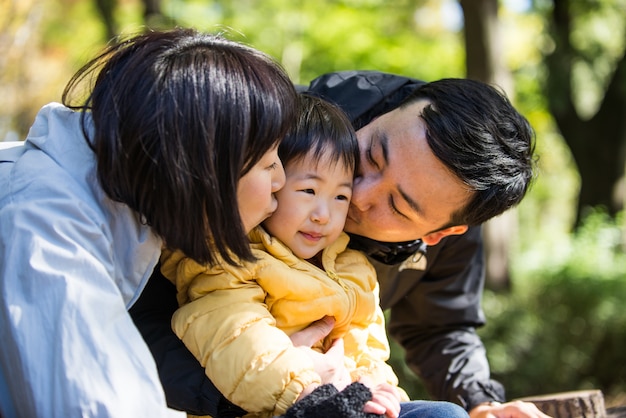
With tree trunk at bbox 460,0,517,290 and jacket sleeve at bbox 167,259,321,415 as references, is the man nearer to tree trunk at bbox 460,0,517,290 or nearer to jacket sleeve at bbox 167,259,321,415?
jacket sleeve at bbox 167,259,321,415

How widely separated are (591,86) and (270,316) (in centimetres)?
988

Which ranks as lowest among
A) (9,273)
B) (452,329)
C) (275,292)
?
(452,329)

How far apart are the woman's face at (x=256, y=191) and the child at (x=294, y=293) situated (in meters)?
0.13

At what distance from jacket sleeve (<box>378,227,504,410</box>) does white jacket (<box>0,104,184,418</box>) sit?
1.43m

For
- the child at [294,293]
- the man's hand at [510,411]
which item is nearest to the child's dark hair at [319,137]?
the child at [294,293]

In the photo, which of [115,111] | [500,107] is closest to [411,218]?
[500,107]

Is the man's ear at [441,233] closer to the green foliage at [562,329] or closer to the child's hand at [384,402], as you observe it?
the child's hand at [384,402]

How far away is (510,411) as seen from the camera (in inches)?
104

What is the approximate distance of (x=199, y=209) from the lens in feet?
5.86

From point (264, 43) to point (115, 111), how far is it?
13108 millimetres

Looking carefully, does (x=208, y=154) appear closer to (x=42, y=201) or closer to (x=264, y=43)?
(x=42, y=201)


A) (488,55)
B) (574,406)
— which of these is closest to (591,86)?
(488,55)

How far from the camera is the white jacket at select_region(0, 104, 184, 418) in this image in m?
1.56

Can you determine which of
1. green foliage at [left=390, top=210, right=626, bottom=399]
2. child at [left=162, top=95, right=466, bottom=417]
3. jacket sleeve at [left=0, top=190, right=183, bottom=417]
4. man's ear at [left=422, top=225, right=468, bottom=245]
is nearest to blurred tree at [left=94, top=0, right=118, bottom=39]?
green foliage at [left=390, top=210, right=626, bottom=399]
